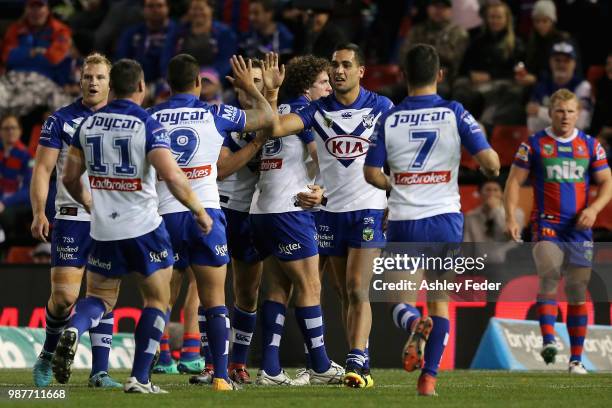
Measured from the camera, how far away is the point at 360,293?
33.7ft

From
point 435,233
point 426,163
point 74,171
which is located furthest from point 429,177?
point 74,171

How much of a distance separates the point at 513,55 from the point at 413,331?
9185 mm

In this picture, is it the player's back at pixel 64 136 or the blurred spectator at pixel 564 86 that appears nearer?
the player's back at pixel 64 136

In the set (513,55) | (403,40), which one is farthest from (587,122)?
(403,40)

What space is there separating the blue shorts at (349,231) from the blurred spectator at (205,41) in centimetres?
790

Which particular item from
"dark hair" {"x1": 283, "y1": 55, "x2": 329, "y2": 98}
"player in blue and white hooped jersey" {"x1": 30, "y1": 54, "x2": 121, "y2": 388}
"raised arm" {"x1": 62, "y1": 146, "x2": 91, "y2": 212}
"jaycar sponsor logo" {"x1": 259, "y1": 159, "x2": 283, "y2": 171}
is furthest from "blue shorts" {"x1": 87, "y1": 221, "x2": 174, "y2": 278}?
"dark hair" {"x1": 283, "y1": 55, "x2": 329, "y2": 98}

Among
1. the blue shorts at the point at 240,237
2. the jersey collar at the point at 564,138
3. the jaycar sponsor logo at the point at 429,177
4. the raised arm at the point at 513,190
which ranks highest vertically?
the jersey collar at the point at 564,138

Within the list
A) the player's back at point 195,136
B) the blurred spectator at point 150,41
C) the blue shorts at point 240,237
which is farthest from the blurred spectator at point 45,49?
the player's back at point 195,136

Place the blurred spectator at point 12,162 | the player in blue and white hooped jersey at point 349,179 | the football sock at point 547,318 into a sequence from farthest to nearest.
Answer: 1. the blurred spectator at point 12,162
2. the football sock at point 547,318
3. the player in blue and white hooped jersey at point 349,179

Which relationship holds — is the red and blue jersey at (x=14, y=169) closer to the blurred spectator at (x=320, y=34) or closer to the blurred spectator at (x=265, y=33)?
the blurred spectator at (x=265, y=33)

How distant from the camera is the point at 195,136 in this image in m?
9.58

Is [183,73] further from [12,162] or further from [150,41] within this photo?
[150,41]

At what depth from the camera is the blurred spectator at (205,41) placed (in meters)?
18.1

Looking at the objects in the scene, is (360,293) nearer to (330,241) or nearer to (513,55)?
(330,241)
